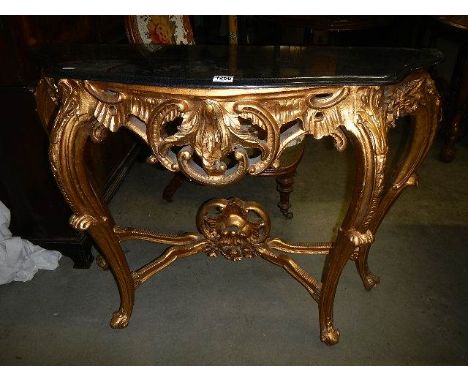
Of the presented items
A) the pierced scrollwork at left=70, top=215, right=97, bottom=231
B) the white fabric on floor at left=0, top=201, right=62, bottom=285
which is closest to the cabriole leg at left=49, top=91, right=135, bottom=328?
the pierced scrollwork at left=70, top=215, right=97, bottom=231

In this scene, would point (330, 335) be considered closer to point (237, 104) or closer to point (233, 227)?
point (233, 227)

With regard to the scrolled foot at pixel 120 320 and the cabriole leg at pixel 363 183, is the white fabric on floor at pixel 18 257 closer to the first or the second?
the scrolled foot at pixel 120 320

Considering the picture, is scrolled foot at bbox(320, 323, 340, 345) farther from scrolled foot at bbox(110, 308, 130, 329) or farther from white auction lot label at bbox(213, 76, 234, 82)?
white auction lot label at bbox(213, 76, 234, 82)

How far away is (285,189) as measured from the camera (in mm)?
1442

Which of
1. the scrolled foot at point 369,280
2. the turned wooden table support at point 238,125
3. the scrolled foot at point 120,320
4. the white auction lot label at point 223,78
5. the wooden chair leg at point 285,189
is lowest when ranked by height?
the scrolled foot at point 120,320

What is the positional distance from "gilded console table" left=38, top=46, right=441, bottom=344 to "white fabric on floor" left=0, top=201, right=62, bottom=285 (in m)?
0.49

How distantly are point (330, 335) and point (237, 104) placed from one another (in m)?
0.73

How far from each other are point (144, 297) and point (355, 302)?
2.29 ft

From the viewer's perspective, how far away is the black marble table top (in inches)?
24.9

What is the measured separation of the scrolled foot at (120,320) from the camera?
3.65 ft

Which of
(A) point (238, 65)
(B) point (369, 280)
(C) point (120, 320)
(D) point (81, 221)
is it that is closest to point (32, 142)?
(D) point (81, 221)

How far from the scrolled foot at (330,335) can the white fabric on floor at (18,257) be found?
0.95 metres

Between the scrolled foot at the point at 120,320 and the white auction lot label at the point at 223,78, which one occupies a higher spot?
the white auction lot label at the point at 223,78

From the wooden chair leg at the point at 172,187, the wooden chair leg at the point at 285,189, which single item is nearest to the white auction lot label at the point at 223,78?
the wooden chair leg at the point at 285,189
